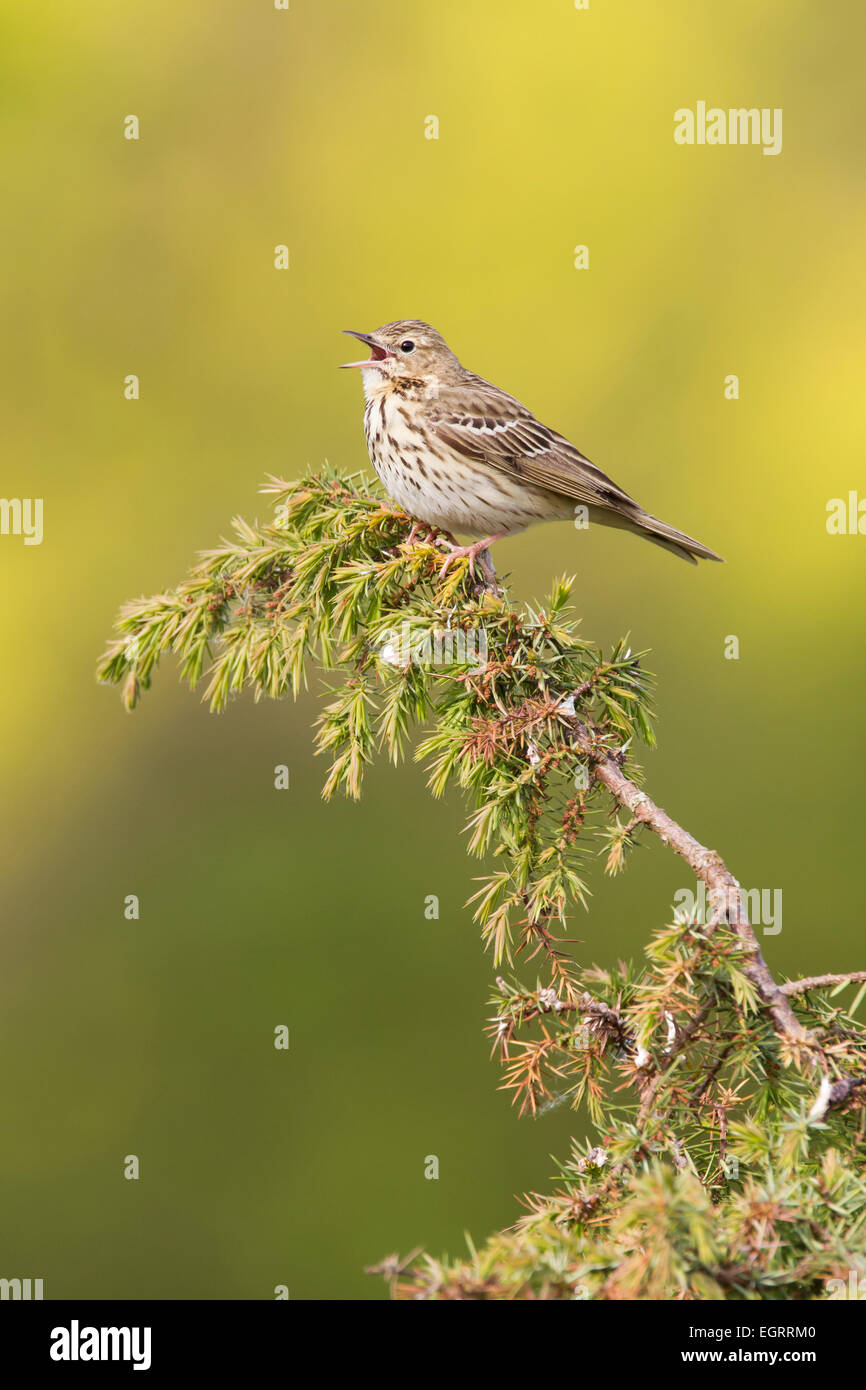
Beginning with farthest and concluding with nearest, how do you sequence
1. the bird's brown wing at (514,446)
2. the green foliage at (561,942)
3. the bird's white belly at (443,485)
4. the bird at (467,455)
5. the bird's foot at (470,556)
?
the bird's brown wing at (514,446) < the bird at (467,455) < the bird's white belly at (443,485) < the bird's foot at (470,556) < the green foliage at (561,942)

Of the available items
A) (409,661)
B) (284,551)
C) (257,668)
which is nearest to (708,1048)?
(409,661)

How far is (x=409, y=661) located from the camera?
8.29 ft

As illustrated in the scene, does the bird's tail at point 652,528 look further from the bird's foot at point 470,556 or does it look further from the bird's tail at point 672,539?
the bird's foot at point 470,556

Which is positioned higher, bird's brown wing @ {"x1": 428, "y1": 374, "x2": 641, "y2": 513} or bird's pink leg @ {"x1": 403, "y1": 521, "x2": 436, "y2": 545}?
bird's brown wing @ {"x1": 428, "y1": 374, "x2": 641, "y2": 513}

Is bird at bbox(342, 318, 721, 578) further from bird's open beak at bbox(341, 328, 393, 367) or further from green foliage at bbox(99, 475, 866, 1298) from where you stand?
green foliage at bbox(99, 475, 866, 1298)

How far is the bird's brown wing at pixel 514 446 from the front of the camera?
453 centimetres

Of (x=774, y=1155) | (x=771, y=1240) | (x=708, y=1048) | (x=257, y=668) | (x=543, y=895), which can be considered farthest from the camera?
(x=257, y=668)

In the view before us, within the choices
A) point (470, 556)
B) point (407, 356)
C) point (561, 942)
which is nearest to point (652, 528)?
point (407, 356)

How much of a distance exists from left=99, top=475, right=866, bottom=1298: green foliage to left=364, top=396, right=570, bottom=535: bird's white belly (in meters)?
0.85

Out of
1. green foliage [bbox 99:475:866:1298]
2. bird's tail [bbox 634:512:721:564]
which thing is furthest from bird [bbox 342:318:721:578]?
green foliage [bbox 99:475:866:1298]

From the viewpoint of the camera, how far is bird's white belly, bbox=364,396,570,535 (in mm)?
4163

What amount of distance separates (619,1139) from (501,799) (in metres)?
0.72

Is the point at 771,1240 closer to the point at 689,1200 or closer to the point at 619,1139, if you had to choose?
the point at 689,1200

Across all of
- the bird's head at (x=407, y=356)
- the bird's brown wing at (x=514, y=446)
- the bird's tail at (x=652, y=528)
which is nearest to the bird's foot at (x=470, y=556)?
the bird's brown wing at (x=514, y=446)
